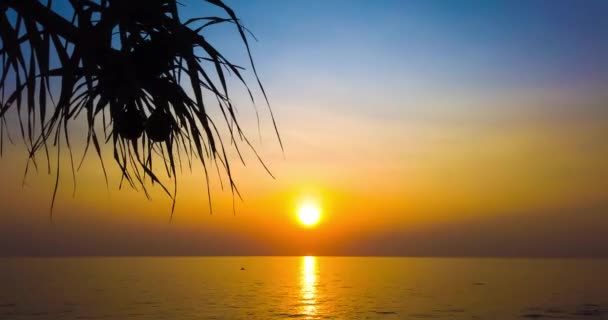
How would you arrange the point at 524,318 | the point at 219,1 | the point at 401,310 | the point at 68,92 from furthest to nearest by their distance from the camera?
the point at 401,310 → the point at 524,318 → the point at 219,1 → the point at 68,92

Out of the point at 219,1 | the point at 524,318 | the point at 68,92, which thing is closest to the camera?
the point at 68,92

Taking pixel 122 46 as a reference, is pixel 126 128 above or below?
below

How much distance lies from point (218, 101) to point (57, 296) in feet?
215

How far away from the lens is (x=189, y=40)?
2.59 metres

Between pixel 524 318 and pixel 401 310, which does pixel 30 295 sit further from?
pixel 524 318

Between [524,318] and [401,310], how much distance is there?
9.01 metres

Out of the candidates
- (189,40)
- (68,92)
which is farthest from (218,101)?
(68,92)

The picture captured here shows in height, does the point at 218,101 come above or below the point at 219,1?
below

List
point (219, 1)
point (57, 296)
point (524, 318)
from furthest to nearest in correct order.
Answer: point (57, 296), point (524, 318), point (219, 1)

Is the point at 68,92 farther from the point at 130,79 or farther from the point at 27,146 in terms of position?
the point at 27,146

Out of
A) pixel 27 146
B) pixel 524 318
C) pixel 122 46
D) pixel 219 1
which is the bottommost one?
pixel 524 318

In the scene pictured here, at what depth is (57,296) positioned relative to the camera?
2436 inches

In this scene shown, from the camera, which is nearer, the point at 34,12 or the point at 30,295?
the point at 34,12

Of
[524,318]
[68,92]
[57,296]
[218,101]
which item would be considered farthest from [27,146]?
[57,296]
